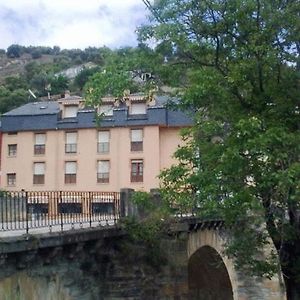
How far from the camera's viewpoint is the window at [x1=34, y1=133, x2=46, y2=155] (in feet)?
145

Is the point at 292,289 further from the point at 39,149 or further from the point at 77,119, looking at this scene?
the point at 39,149

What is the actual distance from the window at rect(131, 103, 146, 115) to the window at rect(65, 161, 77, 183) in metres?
5.86

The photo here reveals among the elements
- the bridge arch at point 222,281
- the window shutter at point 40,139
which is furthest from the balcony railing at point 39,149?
the bridge arch at point 222,281

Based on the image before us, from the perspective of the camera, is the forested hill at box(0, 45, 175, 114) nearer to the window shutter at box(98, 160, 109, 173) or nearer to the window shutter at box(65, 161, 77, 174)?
the window shutter at box(98, 160, 109, 173)

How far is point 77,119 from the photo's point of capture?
143 feet

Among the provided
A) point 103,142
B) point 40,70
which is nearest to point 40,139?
point 103,142

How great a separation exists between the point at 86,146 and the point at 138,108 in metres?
4.84

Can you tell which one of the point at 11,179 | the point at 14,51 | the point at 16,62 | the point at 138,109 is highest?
the point at 14,51

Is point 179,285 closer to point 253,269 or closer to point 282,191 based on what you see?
point 253,269

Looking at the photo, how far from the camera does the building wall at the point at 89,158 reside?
136ft

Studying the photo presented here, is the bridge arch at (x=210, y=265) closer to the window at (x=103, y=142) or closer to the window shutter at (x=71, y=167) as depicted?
the window at (x=103, y=142)

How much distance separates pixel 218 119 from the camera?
38.3 feet

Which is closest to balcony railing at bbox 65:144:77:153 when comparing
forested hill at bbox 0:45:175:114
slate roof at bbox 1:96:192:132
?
slate roof at bbox 1:96:192:132

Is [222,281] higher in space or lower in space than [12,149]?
lower
